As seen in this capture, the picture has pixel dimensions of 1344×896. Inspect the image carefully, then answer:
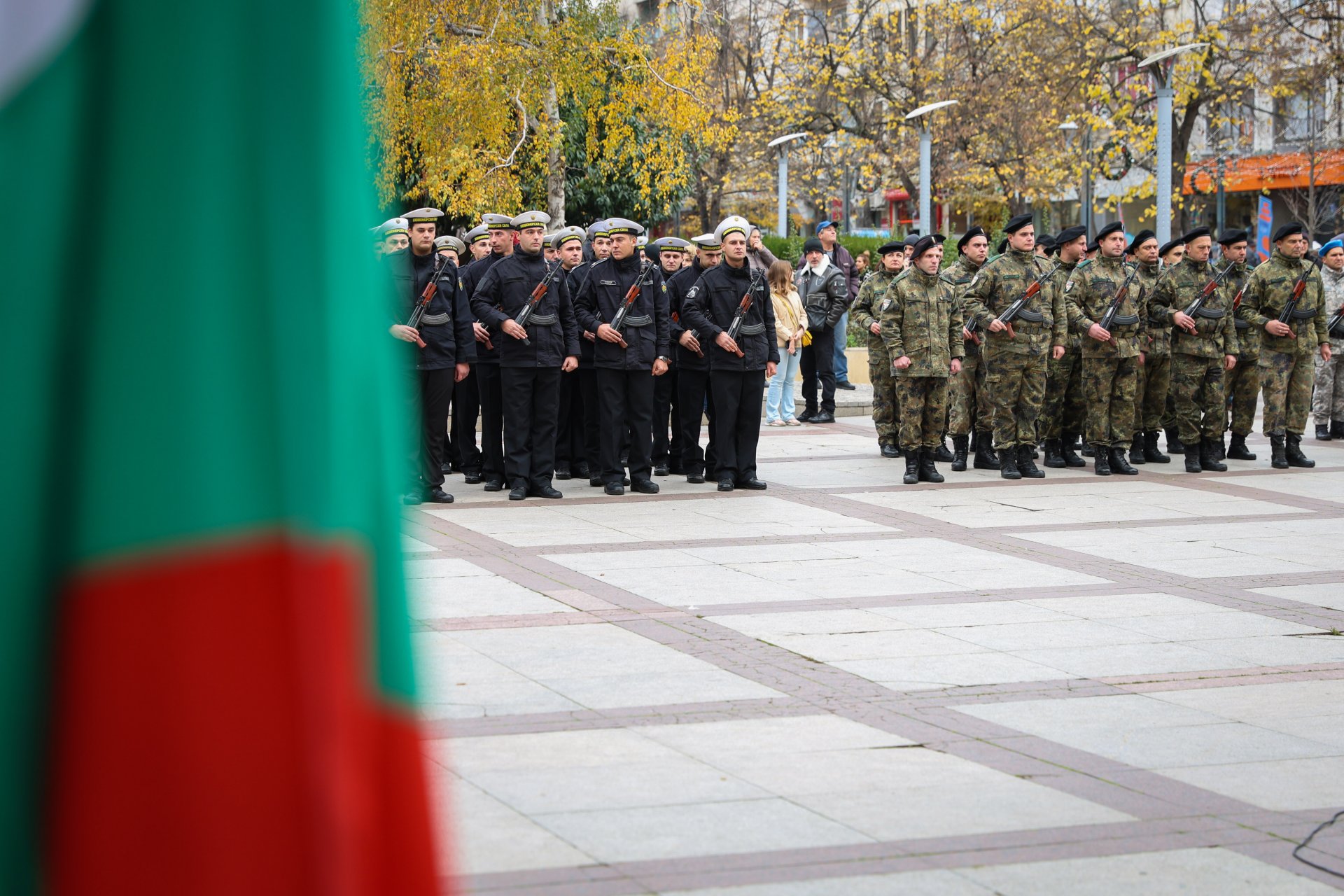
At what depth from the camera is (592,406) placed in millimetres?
14414

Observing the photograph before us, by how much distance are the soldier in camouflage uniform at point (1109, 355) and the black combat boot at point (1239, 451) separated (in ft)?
5.57

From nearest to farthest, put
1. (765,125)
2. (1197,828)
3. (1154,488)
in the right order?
(1197,828) < (1154,488) < (765,125)

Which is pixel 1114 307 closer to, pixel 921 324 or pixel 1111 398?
pixel 1111 398

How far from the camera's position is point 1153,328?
49.3 ft

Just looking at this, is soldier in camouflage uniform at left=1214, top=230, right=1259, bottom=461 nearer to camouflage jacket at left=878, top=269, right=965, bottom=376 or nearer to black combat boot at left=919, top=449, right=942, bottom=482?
camouflage jacket at left=878, top=269, right=965, bottom=376

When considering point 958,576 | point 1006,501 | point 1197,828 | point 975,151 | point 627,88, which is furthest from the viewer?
point 975,151

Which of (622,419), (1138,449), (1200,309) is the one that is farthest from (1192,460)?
(622,419)

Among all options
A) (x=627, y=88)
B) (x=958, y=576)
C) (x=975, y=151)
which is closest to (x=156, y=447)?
(x=958, y=576)

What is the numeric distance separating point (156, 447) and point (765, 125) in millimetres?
42549

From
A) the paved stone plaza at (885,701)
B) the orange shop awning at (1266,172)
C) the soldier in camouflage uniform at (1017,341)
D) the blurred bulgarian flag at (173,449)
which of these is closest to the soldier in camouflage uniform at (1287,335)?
the soldier in camouflage uniform at (1017,341)

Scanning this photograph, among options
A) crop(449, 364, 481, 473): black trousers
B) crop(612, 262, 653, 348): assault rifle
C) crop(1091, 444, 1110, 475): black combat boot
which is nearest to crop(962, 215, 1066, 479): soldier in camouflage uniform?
crop(1091, 444, 1110, 475): black combat boot

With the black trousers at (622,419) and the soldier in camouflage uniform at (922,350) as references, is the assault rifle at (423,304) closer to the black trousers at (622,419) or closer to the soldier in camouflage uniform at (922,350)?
the black trousers at (622,419)

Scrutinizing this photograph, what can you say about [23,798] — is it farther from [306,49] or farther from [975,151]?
Result: [975,151]

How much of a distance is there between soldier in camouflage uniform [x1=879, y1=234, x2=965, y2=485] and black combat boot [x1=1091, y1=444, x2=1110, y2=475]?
147 centimetres
